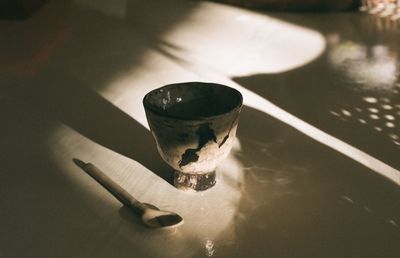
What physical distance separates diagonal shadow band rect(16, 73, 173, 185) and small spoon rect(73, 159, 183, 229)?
9cm

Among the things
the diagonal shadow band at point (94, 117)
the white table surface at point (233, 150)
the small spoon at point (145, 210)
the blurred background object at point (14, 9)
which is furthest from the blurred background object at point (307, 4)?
the small spoon at point (145, 210)

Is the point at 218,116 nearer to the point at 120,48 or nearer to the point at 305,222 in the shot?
the point at 305,222

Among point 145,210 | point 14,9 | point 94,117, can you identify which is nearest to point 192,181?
point 145,210

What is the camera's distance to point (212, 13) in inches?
86.2

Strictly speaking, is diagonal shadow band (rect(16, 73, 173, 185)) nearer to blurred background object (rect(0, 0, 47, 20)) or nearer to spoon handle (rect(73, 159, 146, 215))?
spoon handle (rect(73, 159, 146, 215))

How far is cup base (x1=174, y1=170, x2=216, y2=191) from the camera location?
80 cm

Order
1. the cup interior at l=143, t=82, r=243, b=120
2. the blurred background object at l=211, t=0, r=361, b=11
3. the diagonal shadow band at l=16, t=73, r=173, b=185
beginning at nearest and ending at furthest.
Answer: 1. the cup interior at l=143, t=82, r=243, b=120
2. the diagonal shadow band at l=16, t=73, r=173, b=185
3. the blurred background object at l=211, t=0, r=361, b=11

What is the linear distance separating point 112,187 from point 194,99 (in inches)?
8.2

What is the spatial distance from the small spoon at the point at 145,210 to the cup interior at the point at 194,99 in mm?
157

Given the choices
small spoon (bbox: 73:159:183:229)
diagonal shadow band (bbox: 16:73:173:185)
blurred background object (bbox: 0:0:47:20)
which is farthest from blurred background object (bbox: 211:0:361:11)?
small spoon (bbox: 73:159:183:229)

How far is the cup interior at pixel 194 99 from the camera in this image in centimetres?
82

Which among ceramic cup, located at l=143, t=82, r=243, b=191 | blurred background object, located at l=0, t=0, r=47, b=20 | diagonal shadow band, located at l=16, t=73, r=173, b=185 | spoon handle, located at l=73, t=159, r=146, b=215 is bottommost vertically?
blurred background object, located at l=0, t=0, r=47, b=20

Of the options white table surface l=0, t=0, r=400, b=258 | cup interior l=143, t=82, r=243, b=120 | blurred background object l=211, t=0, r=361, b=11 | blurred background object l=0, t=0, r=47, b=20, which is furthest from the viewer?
blurred background object l=211, t=0, r=361, b=11

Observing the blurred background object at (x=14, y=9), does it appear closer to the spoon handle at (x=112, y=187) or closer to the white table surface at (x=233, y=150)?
the white table surface at (x=233, y=150)
